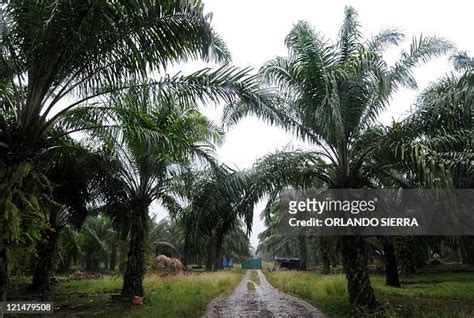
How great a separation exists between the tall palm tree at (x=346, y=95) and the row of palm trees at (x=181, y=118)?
1.3 inches

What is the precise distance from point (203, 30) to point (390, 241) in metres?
12.4

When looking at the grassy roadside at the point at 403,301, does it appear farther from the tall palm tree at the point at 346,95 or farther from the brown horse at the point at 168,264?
the brown horse at the point at 168,264

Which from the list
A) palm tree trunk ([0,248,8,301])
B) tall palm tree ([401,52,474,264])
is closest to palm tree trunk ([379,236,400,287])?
tall palm tree ([401,52,474,264])

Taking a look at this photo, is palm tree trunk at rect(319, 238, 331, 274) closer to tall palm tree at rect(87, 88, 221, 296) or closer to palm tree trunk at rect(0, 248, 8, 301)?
tall palm tree at rect(87, 88, 221, 296)

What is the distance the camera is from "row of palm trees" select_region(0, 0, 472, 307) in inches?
227

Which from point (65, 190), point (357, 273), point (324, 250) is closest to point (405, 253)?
point (324, 250)

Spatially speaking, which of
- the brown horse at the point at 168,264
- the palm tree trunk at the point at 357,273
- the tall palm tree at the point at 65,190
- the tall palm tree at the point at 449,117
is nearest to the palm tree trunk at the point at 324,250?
the palm tree trunk at the point at 357,273

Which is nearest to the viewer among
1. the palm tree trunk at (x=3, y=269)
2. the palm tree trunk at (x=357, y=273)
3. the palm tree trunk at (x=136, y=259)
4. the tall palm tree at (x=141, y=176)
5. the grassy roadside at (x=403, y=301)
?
the palm tree trunk at (x=3, y=269)

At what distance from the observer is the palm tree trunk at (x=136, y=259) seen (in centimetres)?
1137

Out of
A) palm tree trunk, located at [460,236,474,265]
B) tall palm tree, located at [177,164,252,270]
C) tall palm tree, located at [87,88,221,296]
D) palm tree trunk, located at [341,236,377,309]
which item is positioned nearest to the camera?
tall palm tree, located at [177,164,252,270]

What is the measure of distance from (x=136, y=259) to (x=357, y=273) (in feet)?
21.2

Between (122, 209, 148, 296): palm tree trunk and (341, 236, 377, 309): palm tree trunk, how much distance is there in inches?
240

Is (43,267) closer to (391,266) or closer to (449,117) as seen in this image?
(391,266)

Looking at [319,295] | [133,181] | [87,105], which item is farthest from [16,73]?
[319,295]
